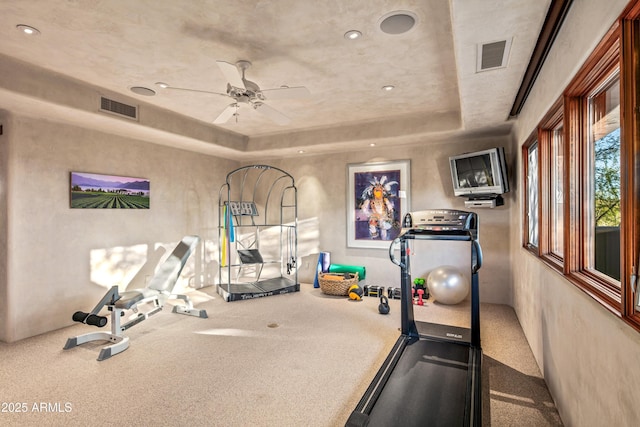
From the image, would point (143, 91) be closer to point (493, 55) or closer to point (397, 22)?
point (397, 22)

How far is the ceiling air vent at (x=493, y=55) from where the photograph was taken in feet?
7.93

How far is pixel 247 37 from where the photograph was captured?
2.88 meters

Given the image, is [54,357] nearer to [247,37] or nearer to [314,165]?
[247,37]

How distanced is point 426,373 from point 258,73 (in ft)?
10.9

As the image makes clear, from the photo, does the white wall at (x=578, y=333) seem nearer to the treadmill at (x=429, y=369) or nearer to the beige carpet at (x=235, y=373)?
the beige carpet at (x=235, y=373)

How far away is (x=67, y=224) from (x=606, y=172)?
17.9 ft

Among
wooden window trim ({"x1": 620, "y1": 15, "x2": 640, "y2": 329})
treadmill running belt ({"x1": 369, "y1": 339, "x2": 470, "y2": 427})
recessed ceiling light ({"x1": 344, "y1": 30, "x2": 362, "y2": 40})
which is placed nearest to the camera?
wooden window trim ({"x1": 620, "y1": 15, "x2": 640, "y2": 329})

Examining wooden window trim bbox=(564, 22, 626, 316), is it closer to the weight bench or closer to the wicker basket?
the wicker basket

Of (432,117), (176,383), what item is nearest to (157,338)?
(176,383)

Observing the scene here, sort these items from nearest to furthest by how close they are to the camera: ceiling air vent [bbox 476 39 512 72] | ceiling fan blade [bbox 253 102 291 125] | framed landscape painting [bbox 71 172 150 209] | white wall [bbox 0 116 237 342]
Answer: ceiling air vent [bbox 476 39 512 72] → ceiling fan blade [bbox 253 102 291 125] → white wall [bbox 0 116 237 342] → framed landscape painting [bbox 71 172 150 209]

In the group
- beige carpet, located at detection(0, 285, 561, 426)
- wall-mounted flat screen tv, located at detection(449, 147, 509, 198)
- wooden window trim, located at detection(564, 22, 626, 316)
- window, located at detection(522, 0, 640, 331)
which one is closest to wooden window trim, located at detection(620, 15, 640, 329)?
window, located at detection(522, 0, 640, 331)

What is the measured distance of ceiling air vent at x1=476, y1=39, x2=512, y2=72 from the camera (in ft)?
7.93

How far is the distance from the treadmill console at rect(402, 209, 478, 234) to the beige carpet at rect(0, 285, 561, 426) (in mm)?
1265

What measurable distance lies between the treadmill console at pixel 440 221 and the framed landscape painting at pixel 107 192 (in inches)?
159
